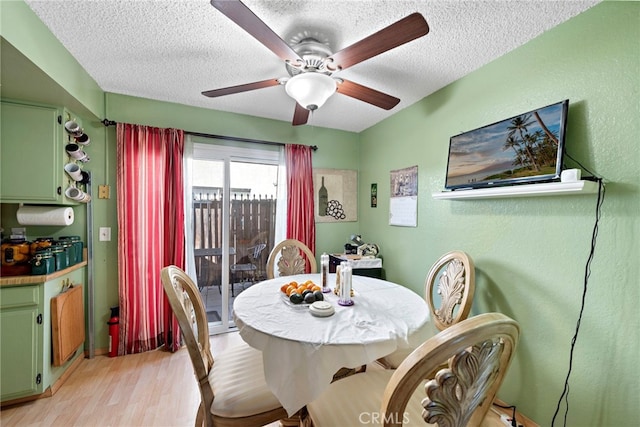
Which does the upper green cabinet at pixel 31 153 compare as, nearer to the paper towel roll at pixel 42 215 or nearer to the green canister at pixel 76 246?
the paper towel roll at pixel 42 215

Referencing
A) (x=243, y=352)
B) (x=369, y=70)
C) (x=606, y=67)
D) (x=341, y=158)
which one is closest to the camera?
(x=606, y=67)

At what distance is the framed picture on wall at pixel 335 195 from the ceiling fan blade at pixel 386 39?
1.93m

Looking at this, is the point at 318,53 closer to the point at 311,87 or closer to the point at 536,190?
the point at 311,87

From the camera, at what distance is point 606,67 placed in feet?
4.44

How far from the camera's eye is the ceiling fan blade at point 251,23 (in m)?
1.06

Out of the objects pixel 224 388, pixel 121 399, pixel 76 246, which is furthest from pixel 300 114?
pixel 121 399

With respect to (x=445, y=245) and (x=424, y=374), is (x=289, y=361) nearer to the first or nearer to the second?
(x=424, y=374)

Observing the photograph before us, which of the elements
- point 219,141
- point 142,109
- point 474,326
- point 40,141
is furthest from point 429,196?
point 40,141

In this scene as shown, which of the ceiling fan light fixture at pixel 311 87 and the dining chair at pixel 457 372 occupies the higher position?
the ceiling fan light fixture at pixel 311 87

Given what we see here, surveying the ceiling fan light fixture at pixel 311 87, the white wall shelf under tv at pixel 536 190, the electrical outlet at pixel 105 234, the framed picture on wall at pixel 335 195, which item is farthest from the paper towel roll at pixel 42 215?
the white wall shelf under tv at pixel 536 190

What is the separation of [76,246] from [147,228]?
53cm

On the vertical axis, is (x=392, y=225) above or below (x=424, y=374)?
above

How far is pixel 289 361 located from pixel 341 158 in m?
2.81

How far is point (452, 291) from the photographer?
1.85m
